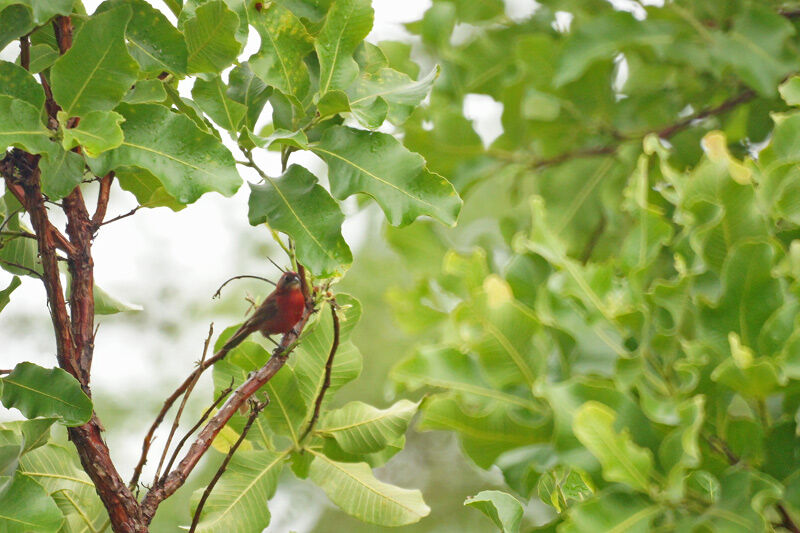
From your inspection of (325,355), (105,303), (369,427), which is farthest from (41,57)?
(369,427)

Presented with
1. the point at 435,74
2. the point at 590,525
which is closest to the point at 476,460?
the point at 590,525

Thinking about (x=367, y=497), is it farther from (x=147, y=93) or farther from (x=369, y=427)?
(x=147, y=93)

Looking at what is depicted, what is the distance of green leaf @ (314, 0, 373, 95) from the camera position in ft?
3.77

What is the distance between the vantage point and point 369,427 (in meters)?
1.33

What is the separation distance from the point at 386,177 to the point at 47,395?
1.65 feet

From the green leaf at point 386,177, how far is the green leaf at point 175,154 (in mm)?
140

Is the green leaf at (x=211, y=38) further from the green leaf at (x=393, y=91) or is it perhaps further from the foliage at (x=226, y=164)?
the green leaf at (x=393, y=91)

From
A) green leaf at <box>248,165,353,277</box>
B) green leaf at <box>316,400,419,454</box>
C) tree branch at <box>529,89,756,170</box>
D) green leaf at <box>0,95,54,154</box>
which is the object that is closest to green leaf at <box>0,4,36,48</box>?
green leaf at <box>0,95,54,154</box>

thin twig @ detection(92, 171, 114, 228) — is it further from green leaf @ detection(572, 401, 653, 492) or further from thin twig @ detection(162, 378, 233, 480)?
green leaf @ detection(572, 401, 653, 492)

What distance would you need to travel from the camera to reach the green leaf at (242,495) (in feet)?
4.10

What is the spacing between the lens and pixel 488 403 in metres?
1.39

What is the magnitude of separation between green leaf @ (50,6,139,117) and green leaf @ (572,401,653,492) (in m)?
0.69

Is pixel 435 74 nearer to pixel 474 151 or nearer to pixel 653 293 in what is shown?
pixel 653 293

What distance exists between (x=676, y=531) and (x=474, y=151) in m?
1.95
